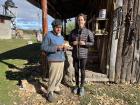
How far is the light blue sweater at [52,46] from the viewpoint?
8.62 metres

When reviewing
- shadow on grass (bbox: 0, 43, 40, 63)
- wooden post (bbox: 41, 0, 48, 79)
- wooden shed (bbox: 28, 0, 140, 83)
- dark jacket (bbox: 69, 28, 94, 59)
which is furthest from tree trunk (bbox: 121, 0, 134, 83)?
shadow on grass (bbox: 0, 43, 40, 63)

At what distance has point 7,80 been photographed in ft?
35.6

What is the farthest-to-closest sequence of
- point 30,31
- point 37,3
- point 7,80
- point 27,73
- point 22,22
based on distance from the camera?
point 22,22
point 30,31
point 37,3
point 27,73
point 7,80

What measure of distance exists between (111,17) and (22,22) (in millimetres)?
49009

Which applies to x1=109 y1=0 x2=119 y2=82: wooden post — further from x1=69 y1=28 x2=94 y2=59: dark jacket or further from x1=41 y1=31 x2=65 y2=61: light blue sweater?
x1=41 y1=31 x2=65 y2=61: light blue sweater

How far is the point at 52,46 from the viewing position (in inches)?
339

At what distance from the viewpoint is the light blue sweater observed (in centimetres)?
862

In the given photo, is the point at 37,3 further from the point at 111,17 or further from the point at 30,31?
the point at 30,31

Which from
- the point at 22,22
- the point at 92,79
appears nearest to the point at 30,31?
the point at 22,22

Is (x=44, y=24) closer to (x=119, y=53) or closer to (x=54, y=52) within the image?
(x=54, y=52)

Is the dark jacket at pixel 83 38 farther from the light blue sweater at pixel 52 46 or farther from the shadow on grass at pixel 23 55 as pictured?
the shadow on grass at pixel 23 55

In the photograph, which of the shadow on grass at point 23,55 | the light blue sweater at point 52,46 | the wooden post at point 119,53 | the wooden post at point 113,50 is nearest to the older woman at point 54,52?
the light blue sweater at point 52,46

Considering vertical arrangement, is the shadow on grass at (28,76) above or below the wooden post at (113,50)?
below

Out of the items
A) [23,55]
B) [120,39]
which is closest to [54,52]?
[120,39]
